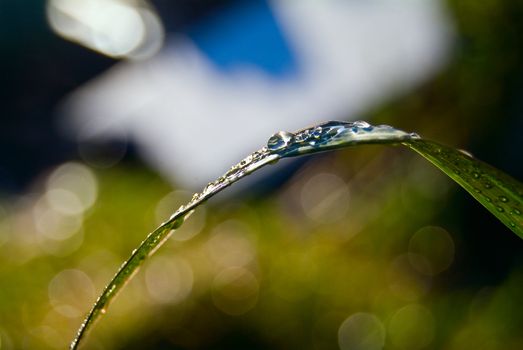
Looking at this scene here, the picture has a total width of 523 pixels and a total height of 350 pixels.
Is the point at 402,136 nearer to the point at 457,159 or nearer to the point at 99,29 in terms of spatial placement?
the point at 457,159

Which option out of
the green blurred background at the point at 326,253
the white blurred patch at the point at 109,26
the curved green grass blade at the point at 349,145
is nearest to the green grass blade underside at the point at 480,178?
the curved green grass blade at the point at 349,145

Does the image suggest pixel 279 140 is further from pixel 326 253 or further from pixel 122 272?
pixel 326 253

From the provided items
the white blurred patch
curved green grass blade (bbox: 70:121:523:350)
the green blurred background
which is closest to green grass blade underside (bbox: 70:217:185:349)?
curved green grass blade (bbox: 70:121:523:350)

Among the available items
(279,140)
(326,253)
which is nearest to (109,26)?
(326,253)

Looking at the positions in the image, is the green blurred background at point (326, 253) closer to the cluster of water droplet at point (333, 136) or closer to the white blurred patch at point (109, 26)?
the cluster of water droplet at point (333, 136)

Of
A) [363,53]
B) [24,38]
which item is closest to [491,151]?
[363,53]

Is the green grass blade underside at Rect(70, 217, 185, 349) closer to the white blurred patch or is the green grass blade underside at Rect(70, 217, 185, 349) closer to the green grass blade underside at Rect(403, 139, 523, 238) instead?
the green grass blade underside at Rect(403, 139, 523, 238)
